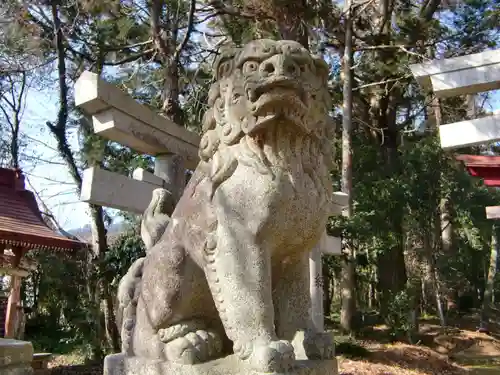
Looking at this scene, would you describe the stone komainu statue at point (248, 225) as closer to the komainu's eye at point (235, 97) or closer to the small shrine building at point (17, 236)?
the komainu's eye at point (235, 97)

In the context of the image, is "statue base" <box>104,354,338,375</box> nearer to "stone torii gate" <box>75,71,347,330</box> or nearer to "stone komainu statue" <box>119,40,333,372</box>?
"stone komainu statue" <box>119,40,333,372</box>

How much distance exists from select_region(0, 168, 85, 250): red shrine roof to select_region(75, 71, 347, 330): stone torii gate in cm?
368

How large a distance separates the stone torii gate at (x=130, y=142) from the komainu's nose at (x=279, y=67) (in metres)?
1.94

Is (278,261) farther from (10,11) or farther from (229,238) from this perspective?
(10,11)

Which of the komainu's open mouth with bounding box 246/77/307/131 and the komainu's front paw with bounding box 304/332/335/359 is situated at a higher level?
the komainu's open mouth with bounding box 246/77/307/131

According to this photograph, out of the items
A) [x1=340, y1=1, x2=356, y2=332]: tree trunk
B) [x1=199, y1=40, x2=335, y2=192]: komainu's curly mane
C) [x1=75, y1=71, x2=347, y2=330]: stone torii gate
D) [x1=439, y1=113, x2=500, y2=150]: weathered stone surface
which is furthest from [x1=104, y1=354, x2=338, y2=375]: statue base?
[x1=340, y1=1, x2=356, y2=332]: tree trunk

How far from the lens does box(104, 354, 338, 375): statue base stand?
5.64 feet

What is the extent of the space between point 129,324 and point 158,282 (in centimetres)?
30

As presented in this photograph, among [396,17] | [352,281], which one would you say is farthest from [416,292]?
[396,17]

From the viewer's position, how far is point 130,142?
3.88 meters

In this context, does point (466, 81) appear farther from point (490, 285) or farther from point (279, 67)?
point (490, 285)

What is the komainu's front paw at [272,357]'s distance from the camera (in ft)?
5.22

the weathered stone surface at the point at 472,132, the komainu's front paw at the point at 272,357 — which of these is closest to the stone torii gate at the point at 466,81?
the weathered stone surface at the point at 472,132

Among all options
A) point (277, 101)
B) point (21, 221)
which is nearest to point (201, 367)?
→ point (277, 101)
